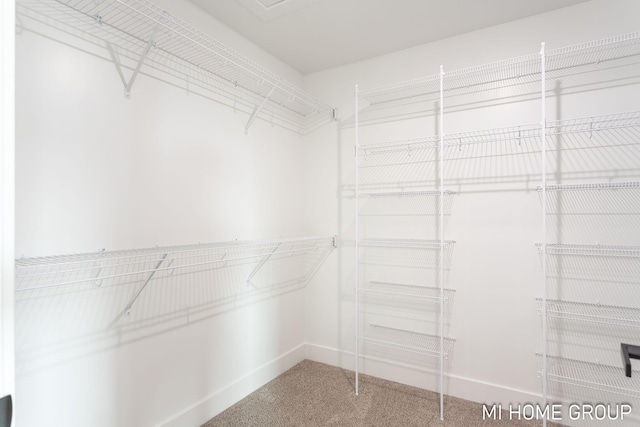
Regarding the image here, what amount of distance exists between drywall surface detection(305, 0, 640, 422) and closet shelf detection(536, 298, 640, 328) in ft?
0.25

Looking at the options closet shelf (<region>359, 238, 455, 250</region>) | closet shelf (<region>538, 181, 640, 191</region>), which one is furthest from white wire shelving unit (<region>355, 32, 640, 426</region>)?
closet shelf (<region>359, 238, 455, 250</region>)

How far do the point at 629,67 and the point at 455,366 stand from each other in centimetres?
Result: 215

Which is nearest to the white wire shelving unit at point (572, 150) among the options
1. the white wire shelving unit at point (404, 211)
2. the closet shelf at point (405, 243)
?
the white wire shelving unit at point (404, 211)

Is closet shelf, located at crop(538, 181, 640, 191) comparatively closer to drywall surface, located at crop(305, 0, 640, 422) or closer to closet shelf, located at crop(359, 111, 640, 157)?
drywall surface, located at crop(305, 0, 640, 422)

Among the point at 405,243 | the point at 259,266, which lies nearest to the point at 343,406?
the point at 259,266

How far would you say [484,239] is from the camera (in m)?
2.24

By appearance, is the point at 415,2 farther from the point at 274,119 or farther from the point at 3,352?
the point at 3,352

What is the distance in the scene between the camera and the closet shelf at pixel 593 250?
1857mm

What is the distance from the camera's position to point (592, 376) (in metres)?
1.92

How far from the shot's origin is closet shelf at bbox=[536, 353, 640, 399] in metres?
1.85

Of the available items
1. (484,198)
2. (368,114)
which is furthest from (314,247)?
(484,198)

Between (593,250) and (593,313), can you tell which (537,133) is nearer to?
(593,250)

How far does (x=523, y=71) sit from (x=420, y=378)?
7.41ft

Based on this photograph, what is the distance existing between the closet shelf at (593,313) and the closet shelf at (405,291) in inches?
23.5
